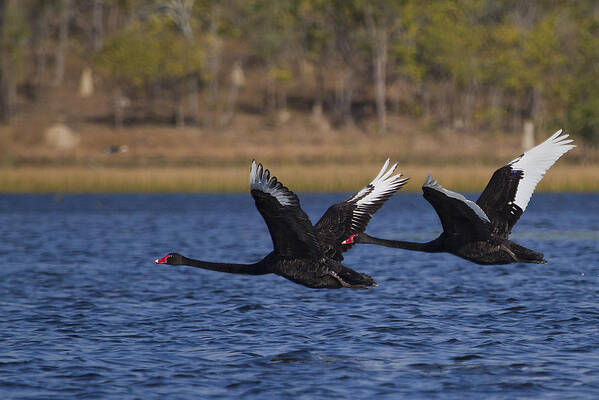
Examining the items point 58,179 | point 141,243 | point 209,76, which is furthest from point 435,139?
point 141,243

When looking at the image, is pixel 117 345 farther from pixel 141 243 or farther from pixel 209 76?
pixel 209 76

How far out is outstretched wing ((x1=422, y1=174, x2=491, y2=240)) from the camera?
14.0 m

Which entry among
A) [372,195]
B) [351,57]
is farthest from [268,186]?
[351,57]

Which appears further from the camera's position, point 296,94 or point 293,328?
point 296,94

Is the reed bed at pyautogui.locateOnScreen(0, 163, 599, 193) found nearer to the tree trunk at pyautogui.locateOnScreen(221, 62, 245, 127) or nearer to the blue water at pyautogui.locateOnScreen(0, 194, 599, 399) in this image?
the blue water at pyautogui.locateOnScreen(0, 194, 599, 399)

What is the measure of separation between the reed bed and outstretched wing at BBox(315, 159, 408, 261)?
103 feet

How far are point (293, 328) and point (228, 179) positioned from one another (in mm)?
34156

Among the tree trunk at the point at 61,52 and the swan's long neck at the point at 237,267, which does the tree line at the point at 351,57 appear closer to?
Result: the tree trunk at the point at 61,52

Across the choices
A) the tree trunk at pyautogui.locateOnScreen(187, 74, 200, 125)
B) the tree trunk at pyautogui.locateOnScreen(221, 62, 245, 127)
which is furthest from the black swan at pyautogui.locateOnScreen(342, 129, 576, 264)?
the tree trunk at pyautogui.locateOnScreen(187, 74, 200, 125)

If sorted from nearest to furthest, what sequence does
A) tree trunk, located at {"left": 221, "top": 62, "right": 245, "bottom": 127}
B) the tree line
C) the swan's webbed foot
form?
the swan's webbed foot < the tree line < tree trunk, located at {"left": 221, "top": 62, "right": 245, "bottom": 127}

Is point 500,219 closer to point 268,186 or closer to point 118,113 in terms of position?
point 268,186

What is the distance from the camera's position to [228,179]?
5000 centimetres

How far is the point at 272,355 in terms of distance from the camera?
45.8 ft

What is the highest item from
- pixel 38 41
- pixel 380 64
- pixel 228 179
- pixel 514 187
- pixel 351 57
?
pixel 38 41
